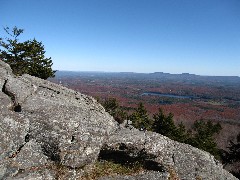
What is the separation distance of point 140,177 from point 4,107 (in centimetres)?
1013

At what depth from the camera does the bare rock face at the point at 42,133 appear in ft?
46.5

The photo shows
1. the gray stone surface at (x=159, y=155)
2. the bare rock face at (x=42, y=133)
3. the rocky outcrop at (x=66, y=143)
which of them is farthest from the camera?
the gray stone surface at (x=159, y=155)

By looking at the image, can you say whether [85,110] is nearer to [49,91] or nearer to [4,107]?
[49,91]

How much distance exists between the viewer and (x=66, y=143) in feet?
49.6

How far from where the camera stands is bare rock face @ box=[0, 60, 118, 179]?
559 inches

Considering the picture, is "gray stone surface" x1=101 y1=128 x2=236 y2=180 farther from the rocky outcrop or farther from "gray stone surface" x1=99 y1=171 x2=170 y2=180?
"gray stone surface" x1=99 y1=171 x2=170 y2=180

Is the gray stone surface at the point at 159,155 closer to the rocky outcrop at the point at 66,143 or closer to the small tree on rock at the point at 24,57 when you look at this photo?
the rocky outcrop at the point at 66,143

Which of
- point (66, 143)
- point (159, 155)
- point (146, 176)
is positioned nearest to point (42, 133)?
point (66, 143)

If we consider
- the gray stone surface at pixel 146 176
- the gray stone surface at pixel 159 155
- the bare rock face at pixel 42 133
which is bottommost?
the gray stone surface at pixel 146 176

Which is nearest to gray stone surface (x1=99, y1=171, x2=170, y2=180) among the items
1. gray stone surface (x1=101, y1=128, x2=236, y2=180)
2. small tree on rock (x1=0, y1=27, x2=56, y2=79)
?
gray stone surface (x1=101, y1=128, x2=236, y2=180)

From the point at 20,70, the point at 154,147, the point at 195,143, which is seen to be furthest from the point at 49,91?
the point at 195,143

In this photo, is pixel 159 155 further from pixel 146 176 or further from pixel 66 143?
pixel 66 143

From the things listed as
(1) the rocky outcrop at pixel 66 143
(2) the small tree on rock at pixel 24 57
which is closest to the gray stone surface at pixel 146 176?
(1) the rocky outcrop at pixel 66 143

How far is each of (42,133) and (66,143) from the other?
5.35ft
